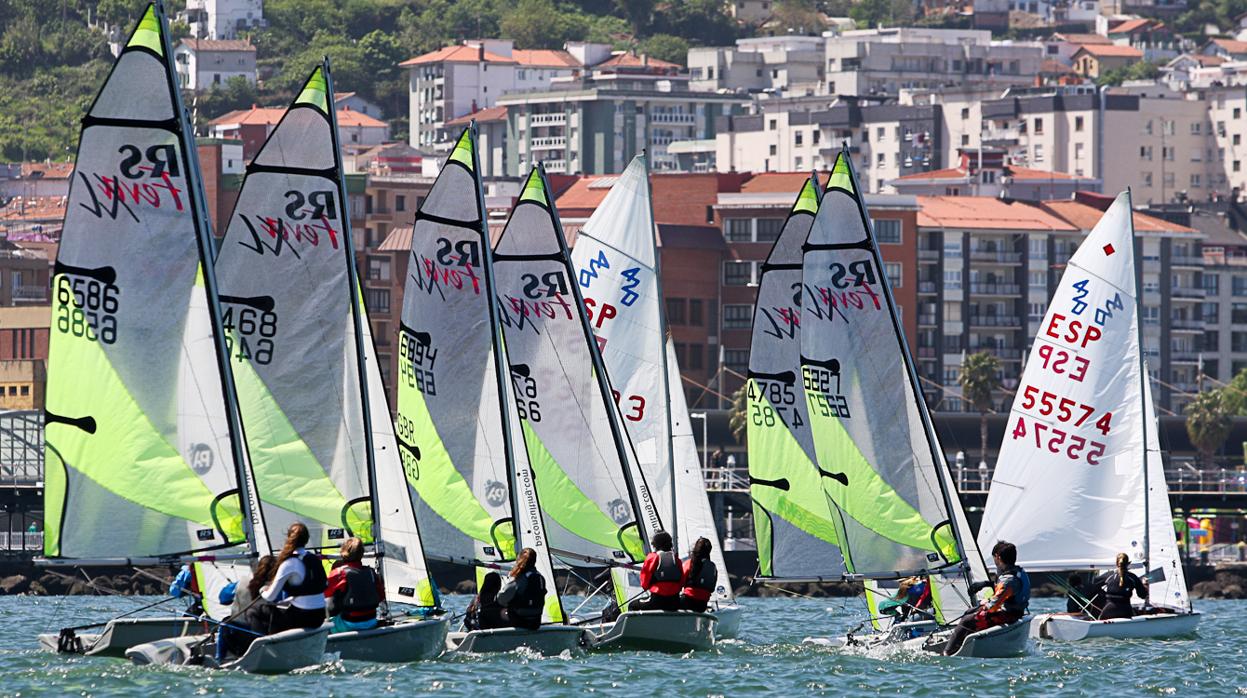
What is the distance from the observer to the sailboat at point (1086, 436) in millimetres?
37312

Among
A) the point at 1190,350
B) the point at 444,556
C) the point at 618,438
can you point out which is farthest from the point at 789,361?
the point at 1190,350

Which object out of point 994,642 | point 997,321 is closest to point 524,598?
point 994,642

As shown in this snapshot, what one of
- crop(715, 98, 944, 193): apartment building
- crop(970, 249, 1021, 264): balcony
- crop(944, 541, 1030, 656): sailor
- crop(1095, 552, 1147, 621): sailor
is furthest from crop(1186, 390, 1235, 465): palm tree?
crop(944, 541, 1030, 656): sailor

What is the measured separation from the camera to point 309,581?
23.9 metres

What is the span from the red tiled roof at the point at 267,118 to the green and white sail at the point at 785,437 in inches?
4849

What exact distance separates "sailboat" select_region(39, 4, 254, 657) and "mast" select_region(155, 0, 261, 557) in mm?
19

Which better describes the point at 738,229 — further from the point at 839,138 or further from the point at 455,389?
the point at 455,389

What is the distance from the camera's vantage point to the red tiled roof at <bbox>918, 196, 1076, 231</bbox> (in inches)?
4702

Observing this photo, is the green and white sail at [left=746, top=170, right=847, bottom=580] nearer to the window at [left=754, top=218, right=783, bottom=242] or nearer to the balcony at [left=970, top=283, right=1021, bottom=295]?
the window at [left=754, top=218, right=783, bottom=242]

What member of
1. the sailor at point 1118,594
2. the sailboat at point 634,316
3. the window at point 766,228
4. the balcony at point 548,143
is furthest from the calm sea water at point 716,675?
the balcony at point 548,143

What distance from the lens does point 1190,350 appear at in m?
129

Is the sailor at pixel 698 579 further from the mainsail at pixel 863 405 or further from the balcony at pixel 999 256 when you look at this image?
the balcony at pixel 999 256

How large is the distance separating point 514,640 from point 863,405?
6449mm

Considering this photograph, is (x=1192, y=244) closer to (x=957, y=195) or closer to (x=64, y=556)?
(x=957, y=195)
